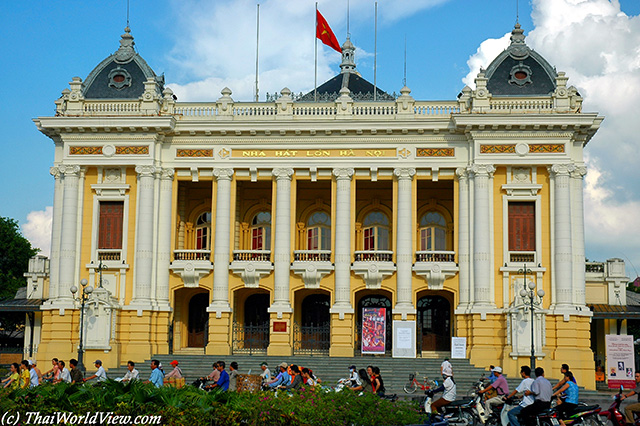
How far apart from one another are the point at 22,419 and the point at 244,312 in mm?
28781

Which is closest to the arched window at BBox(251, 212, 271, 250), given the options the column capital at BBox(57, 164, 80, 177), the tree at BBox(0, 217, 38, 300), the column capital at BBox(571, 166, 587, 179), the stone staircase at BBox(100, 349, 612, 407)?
the stone staircase at BBox(100, 349, 612, 407)

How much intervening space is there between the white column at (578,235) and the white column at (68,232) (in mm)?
24022

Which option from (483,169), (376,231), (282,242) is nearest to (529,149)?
(483,169)

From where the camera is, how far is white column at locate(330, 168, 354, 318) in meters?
41.3

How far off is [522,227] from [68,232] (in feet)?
72.1

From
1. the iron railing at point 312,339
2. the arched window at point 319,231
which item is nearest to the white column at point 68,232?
the iron railing at point 312,339

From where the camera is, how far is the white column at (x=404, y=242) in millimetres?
41031

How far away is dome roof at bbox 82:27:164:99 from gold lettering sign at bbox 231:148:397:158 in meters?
6.36

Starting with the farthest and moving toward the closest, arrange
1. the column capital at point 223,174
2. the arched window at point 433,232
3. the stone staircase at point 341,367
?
the arched window at point 433,232 → the column capital at point 223,174 → the stone staircase at point 341,367

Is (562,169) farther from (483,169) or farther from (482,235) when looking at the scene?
(482,235)

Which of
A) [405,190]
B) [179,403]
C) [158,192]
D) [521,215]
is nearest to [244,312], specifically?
[158,192]

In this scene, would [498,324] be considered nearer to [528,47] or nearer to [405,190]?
[405,190]

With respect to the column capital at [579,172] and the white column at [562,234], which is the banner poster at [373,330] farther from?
the column capital at [579,172]

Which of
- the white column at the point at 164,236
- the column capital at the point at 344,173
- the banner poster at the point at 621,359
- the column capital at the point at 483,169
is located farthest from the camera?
the column capital at the point at 344,173
